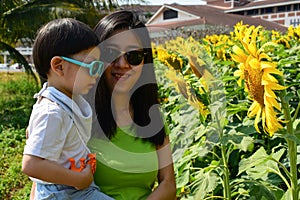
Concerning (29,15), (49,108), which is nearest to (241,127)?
(49,108)

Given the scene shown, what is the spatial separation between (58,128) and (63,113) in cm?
5

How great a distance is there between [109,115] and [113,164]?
0.53 ft

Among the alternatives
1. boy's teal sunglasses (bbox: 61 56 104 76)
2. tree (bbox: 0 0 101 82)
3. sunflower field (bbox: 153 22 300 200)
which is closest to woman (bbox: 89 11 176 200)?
boy's teal sunglasses (bbox: 61 56 104 76)

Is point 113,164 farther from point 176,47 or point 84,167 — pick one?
point 176,47

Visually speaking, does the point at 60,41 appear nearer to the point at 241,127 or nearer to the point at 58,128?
the point at 58,128

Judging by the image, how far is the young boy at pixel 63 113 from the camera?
4.19 ft

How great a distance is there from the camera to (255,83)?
54.8 inches

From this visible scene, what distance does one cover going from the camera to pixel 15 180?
13.8 feet

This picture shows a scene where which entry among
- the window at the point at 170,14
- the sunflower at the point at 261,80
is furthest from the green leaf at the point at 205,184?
the window at the point at 170,14

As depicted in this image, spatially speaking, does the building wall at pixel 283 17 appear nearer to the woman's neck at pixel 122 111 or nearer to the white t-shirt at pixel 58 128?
the woman's neck at pixel 122 111

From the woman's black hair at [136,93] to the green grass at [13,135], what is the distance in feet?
7.43

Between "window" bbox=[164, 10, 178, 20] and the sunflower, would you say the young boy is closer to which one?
the sunflower

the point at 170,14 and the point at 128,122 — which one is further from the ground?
the point at 128,122

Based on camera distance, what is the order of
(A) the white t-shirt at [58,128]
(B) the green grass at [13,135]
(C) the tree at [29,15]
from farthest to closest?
(C) the tree at [29,15]
(B) the green grass at [13,135]
(A) the white t-shirt at [58,128]
